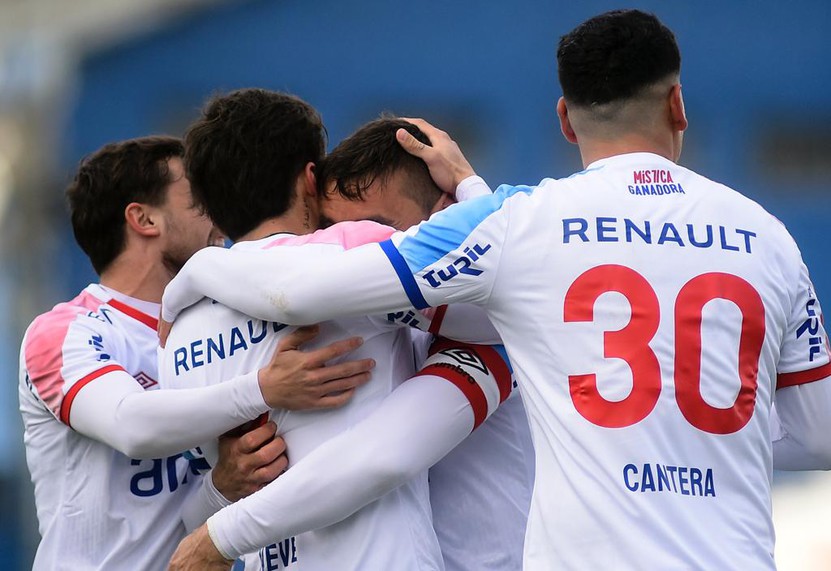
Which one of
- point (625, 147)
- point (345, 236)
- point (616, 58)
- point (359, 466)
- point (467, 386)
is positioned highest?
point (616, 58)

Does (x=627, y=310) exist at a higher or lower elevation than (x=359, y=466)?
higher

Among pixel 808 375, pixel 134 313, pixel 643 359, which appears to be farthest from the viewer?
pixel 134 313

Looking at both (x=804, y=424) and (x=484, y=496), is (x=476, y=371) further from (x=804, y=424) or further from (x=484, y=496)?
(x=804, y=424)

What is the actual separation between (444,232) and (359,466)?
1.95 feet

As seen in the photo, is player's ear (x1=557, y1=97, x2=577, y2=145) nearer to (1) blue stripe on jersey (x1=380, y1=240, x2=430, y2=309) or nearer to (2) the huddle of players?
(2) the huddle of players

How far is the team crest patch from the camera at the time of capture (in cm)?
408

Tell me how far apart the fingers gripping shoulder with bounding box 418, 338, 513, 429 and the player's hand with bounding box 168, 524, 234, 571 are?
2.22 ft

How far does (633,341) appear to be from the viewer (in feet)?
9.66

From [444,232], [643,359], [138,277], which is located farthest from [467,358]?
[138,277]

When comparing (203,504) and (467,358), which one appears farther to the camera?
(203,504)

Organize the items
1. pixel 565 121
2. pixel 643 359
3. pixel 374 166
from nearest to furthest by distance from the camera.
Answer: pixel 643 359 → pixel 565 121 → pixel 374 166

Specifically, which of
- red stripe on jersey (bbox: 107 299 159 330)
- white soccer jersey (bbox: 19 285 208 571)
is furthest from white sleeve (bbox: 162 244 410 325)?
red stripe on jersey (bbox: 107 299 159 330)

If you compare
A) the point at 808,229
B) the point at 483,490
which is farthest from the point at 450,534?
the point at 808,229

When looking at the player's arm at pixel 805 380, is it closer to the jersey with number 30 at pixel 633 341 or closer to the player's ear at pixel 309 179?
the jersey with number 30 at pixel 633 341
